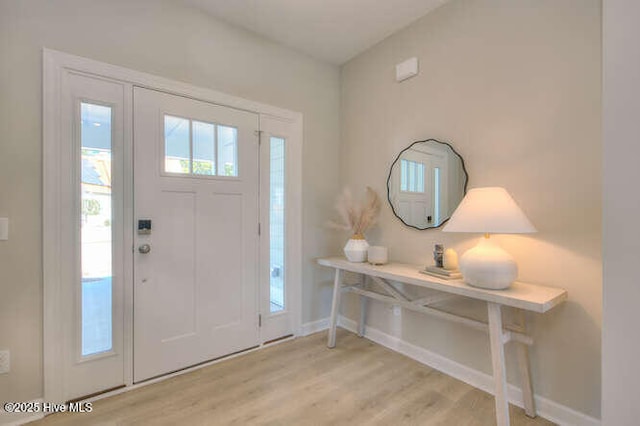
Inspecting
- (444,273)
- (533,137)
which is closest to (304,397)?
(444,273)

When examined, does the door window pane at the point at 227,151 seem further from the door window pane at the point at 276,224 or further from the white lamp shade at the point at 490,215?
the white lamp shade at the point at 490,215

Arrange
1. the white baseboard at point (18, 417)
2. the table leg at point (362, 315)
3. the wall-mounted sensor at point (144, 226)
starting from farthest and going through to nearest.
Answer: the table leg at point (362, 315)
the wall-mounted sensor at point (144, 226)
the white baseboard at point (18, 417)

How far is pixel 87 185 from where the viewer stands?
70.1 inches

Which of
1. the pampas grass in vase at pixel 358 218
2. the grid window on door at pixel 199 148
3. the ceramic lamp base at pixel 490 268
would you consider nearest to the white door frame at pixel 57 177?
the grid window on door at pixel 199 148

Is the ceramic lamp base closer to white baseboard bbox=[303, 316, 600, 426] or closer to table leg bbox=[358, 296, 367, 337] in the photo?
white baseboard bbox=[303, 316, 600, 426]

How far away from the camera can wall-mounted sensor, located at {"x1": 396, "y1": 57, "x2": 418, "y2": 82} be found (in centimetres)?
230

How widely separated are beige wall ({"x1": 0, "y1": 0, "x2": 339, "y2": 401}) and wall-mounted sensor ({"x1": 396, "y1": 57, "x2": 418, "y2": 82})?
0.98m

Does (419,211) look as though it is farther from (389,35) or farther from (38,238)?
(38,238)

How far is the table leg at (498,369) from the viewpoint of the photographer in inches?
57.5

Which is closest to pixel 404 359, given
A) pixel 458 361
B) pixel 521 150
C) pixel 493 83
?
pixel 458 361

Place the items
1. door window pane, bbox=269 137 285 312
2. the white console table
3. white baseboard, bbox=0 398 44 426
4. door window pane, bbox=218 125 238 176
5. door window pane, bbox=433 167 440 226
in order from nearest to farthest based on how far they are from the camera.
→ the white console table < white baseboard, bbox=0 398 44 426 < door window pane, bbox=433 167 440 226 < door window pane, bbox=218 125 238 176 < door window pane, bbox=269 137 285 312

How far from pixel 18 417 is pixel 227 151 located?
2.01 metres

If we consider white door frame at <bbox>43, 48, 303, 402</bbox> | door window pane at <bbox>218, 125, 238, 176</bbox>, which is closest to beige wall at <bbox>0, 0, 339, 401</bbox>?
white door frame at <bbox>43, 48, 303, 402</bbox>

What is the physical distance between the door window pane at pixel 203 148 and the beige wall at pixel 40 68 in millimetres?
342
